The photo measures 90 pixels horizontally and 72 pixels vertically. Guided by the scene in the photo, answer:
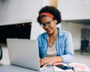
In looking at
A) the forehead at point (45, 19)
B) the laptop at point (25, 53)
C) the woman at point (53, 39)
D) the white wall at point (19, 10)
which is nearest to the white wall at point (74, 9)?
the woman at point (53, 39)

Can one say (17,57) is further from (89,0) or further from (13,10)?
(13,10)

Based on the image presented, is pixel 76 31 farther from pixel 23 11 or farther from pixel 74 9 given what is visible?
pixel 23 11

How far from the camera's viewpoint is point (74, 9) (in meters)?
1.32

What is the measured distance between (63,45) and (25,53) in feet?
2.18

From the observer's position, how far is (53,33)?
1462 mm

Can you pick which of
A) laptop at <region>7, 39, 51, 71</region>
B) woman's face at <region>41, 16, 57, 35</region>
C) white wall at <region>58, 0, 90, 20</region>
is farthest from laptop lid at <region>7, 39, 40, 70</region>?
white wall at <region>58, 0, 90, 20</region>

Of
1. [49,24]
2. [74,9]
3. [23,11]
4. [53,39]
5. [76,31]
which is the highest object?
[23,11]

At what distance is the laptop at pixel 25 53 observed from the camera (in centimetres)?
85

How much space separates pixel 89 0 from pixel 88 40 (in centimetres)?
56

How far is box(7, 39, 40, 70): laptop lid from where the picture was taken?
85 centimetres

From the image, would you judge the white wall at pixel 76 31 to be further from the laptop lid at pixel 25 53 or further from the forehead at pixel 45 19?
the laptop lid at pixel 25 53

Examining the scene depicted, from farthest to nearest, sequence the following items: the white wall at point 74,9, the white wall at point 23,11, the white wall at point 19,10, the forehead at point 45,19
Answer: the white wall at point 19,10, the white wall at point 23,11, the forehead at point 45,19, the white wall at point 74,9

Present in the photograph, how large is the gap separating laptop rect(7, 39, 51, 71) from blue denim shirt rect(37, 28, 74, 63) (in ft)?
1.59

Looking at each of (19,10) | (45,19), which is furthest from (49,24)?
(19,10)
